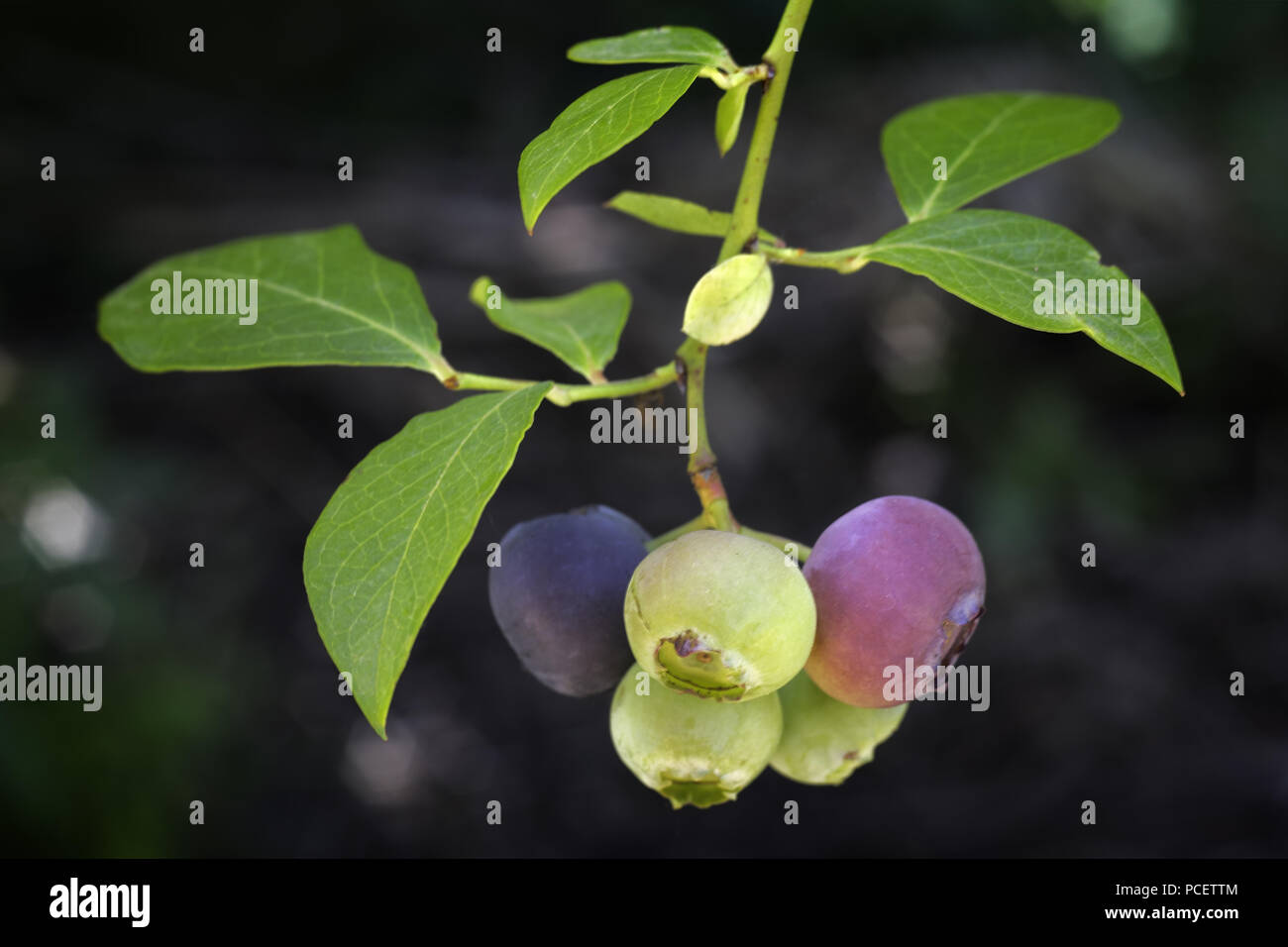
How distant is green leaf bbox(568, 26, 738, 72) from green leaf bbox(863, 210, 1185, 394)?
189 mm

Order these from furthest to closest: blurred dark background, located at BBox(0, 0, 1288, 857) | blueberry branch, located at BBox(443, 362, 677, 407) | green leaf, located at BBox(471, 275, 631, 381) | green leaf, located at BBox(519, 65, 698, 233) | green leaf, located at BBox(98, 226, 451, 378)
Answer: blurred dark background, located at BBox(0, 0, 1288, 857) → green leaf, located at BBox(471, 275, 631, 381) → green leaf, located at BBox(98, 226, 451, 378) → blueberry branch, located at BBox(443, 362, 677, 407) → green leaf, located at BBox(519, 65, 698, 233)

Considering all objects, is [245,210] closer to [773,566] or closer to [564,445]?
[564,445]

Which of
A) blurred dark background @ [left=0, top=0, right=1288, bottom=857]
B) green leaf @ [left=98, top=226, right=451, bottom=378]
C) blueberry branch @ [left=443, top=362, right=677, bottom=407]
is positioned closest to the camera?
blueberry branch @ [left=443, top=362, right=677, bottom=407]

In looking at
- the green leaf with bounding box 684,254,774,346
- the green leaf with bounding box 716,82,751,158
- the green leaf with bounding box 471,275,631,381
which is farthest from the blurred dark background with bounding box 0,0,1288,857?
the green leaf with bounding box 684,254,774,346

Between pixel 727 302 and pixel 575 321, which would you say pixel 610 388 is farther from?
pixel 575 321

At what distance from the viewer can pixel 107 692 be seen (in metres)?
2.83

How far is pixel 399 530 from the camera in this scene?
0.78 meters

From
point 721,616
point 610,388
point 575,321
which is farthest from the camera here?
point 575,321

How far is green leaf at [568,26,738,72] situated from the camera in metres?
0.74

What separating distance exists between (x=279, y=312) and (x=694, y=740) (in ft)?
1.76

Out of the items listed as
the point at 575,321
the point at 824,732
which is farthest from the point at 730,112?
the point at 824,732

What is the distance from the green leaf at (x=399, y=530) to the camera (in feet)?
2.33

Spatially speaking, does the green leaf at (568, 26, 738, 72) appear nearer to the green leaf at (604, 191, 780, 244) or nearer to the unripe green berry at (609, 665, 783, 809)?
the green leaf at (604, 191, 780, 244)

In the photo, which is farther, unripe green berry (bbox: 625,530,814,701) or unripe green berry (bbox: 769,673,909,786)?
unripe green berry (bbox: 769,673,909,786)
